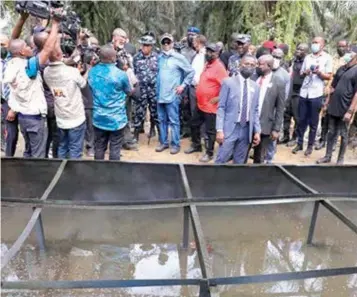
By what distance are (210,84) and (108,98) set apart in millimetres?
1419

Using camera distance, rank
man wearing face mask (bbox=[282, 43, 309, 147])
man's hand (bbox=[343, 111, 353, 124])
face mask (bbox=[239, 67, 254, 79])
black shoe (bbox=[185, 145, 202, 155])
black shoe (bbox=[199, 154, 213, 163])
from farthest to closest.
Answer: man wearing face mask (bbox=[282, 43, 309, 147]) → black shoe (bbox=[185, 145, 202, 155]) → black shoe (bbox=[199, 154, 213, 163]) → man's hand (bbox=[343, 111, 353, 124]) → face mask (bbox=[239, 67, 254, 79])

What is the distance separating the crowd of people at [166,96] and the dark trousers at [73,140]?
0.01 meters

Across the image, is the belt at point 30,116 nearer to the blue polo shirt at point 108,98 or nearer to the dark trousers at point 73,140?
the dark trousers at point 73,140

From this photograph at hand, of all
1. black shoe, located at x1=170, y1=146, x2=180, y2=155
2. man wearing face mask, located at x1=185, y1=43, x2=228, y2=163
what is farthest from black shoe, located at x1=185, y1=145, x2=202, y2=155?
man wearing face mask, located at x1=185, y1=43, x2=228, y2=163

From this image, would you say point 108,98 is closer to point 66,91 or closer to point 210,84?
point 66,91

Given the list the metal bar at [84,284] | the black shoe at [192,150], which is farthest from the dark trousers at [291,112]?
the metal bar at [84,284]

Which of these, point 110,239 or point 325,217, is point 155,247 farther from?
point 325,217

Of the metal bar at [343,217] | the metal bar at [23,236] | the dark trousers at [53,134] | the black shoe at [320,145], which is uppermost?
the metal bar at [343,217]

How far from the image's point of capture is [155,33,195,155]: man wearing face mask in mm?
5613

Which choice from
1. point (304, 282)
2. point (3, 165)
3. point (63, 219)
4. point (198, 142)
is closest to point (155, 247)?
point (63, 219)

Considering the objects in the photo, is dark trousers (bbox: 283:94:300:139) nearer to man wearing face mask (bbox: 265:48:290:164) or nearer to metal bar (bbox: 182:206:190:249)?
man wearing face mask (bbox: 265:48:290:164)

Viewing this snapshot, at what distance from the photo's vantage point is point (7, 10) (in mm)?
8523

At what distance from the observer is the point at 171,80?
5.66 meters

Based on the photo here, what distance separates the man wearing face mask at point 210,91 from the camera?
5.29 metres
